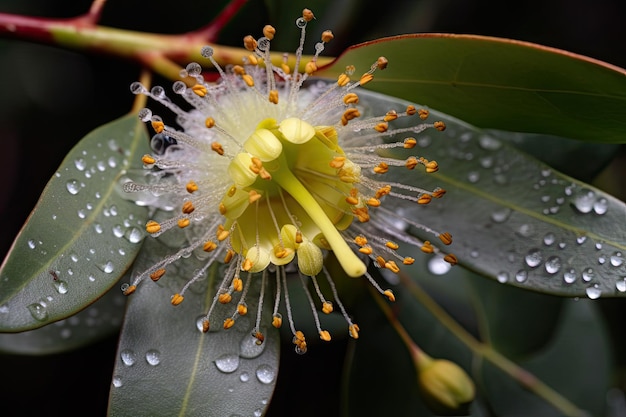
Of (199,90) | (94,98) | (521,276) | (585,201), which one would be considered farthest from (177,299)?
(94,98)

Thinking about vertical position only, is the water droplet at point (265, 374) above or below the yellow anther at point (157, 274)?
below

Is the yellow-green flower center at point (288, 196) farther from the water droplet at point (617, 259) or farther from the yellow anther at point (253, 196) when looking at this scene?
the water droplet at point (617, 259)

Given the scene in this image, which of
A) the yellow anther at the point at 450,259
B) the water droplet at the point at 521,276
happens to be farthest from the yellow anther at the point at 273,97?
the water droplet at the point at 521,276

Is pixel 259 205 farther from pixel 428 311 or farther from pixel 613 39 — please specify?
pixel 613 39

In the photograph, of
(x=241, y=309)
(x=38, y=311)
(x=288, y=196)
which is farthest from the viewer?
(x=288, y=196)

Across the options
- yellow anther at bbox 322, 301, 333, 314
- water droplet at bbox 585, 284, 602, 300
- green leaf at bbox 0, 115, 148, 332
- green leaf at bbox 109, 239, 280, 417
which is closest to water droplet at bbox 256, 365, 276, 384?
green leaf at bbox 109, 239, 280, 417

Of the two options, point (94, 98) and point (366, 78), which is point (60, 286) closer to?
point (366, 78)

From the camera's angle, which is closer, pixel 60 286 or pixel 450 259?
pixel 60 286
